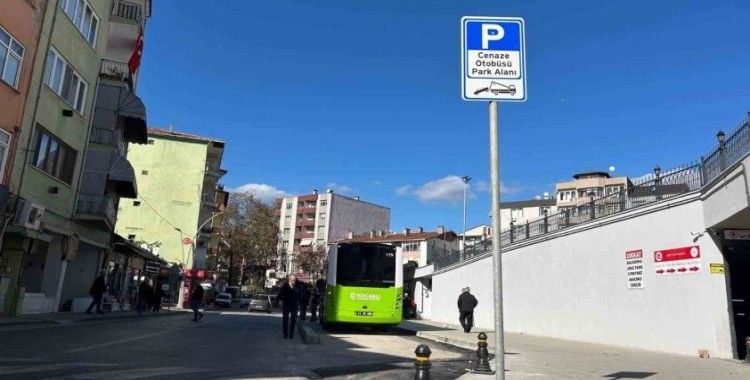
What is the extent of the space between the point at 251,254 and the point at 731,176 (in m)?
78.3

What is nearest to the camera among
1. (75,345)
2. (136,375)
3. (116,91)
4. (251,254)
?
(136,375)

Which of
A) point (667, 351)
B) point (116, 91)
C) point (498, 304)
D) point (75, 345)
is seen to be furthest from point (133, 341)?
point (116, 91)

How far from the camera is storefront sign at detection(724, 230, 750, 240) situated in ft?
45.3

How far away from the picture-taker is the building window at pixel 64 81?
21552 mm

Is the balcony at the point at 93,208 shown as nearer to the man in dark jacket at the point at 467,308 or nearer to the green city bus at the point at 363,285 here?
the green city bus at the point at 363,285

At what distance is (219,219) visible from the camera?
250 feet

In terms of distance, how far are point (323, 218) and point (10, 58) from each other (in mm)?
98685

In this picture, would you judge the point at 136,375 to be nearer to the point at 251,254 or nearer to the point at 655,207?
the point at 655,207

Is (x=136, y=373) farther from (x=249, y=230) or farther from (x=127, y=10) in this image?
(x=249, y=230)

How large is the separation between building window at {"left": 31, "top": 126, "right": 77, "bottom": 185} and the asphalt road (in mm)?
8177

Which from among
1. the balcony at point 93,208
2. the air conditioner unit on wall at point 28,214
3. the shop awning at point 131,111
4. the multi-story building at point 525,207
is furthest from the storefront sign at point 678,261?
the multi-story building at point 525,207

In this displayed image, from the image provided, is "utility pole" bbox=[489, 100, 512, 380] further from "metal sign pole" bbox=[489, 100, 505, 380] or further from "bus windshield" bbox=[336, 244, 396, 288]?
"bus windshield" bbox=[336, 244, 396, 288]

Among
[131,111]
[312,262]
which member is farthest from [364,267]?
[312,262]

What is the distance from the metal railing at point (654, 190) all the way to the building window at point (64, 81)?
18202 millimetres
